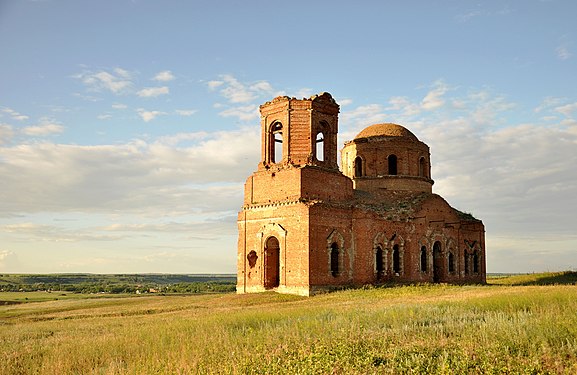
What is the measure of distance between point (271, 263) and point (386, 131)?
520 inches

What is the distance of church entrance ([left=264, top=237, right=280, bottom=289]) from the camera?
87.6ft

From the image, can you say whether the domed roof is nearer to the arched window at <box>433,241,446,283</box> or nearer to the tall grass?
the arched window at <box>433,241,446,283</box>

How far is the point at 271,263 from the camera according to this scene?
27125 mm

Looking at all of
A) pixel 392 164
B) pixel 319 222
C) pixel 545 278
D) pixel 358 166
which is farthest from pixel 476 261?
pixel 319 222

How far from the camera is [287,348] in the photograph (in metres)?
8.05

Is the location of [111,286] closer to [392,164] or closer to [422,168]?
[392,164]

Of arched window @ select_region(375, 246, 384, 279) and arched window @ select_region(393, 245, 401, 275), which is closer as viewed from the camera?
arched window @ select_region(375, 246, 384, 279)

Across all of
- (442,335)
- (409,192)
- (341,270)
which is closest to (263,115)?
(341,270)

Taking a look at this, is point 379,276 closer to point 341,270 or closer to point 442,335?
point 341,270

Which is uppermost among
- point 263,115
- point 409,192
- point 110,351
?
point 263,115

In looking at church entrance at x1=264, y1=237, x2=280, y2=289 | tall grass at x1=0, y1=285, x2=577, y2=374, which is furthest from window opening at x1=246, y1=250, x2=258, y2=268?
tall grass at x1=0, y1=285, x2=577, y2=374

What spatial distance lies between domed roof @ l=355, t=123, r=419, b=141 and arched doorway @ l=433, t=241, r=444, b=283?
7.18 m

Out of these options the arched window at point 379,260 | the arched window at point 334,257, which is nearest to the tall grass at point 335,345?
the arched window at point 334,257

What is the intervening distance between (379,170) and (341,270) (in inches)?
398
